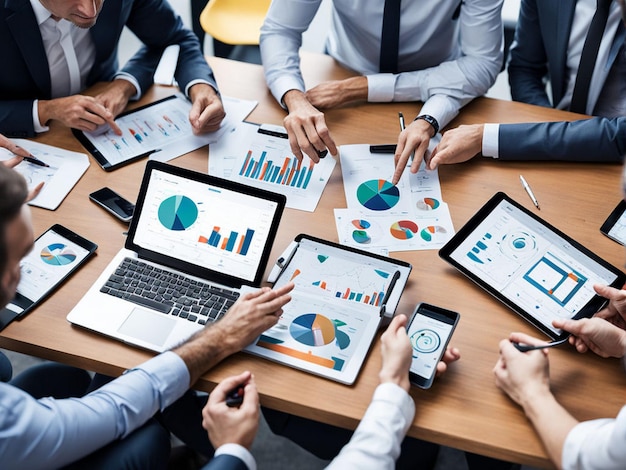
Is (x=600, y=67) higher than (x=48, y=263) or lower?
higher

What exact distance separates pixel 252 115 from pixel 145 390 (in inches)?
36.7

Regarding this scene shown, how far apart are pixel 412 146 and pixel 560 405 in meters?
0.77

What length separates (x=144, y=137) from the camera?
1854 mm

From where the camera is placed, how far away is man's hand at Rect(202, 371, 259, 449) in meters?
1.30

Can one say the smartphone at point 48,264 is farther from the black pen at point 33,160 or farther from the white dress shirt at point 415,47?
the white dress shirt at point 415,47

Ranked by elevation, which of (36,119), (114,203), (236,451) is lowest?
(236,451)

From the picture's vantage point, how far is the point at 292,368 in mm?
1363

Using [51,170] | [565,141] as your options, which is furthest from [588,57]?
[51,170]

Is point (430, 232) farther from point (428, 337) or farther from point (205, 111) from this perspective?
point (205, 111)

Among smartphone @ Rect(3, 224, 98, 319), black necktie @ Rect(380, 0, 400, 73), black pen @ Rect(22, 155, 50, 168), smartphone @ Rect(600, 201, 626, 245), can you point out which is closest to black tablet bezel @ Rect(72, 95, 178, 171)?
black pen @ Rect(22, 155, 50, 168)

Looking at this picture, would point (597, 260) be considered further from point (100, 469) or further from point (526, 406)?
point (100, 469)

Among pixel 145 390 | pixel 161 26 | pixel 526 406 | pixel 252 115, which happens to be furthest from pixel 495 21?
pixel 145 390

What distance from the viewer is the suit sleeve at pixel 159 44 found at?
2004 mm

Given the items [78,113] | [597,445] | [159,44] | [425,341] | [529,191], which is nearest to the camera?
[597,445]
